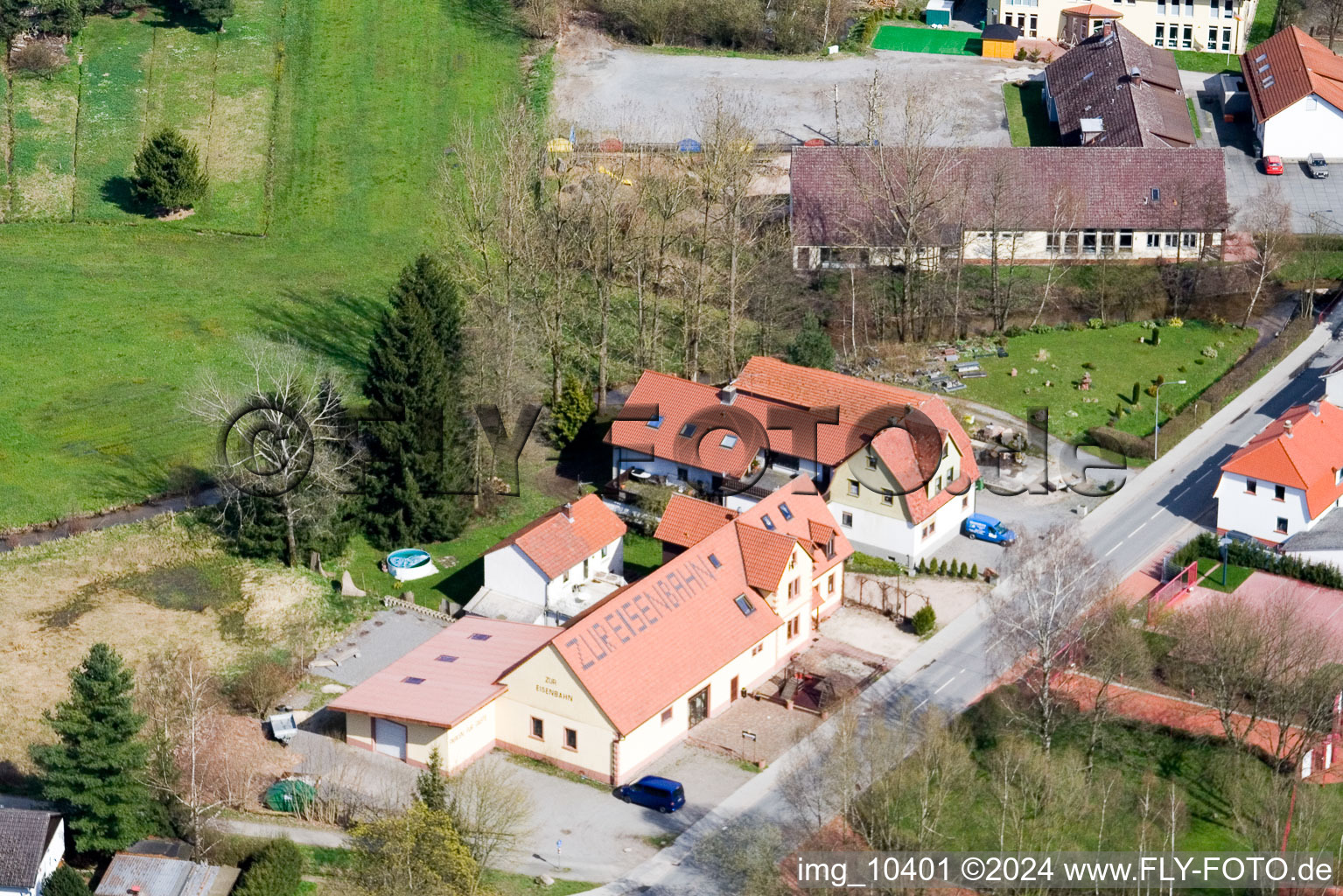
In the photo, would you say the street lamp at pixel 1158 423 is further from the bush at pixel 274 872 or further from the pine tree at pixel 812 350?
the bush at pixel 274 872

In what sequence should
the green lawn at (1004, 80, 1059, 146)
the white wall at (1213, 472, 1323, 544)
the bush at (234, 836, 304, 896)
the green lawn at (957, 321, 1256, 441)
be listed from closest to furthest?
the bush at (234, 836, 304, 896) → the white wall at (1213, 472, 1323, 544) → the green lawn at (957, 321, 1256, 441) → the green lawn at (1004, 80, 1059, 146)

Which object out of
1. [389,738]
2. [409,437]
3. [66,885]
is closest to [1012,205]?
[409,437]

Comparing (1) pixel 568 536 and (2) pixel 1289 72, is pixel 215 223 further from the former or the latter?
(2) pixel 1289 72

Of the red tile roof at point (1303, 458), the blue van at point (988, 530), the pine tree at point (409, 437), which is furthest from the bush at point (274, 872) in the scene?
the red tile roof at point (1303, 458)

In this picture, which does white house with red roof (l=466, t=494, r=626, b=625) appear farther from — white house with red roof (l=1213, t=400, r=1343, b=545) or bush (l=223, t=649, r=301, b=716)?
white house with red roof (l=1213, t=400, r=1343, b=545)

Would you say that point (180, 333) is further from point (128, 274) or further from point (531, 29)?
point (531, 29)

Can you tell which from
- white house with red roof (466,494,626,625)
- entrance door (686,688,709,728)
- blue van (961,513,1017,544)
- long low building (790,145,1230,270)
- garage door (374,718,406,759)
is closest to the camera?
garage door (374,718,406,759)

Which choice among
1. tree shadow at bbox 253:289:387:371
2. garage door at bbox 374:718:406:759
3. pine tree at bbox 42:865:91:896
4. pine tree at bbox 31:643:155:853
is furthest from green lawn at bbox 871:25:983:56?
pine tree at bbox 42:865:91:896

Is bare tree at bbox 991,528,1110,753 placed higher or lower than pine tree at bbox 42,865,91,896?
higher
